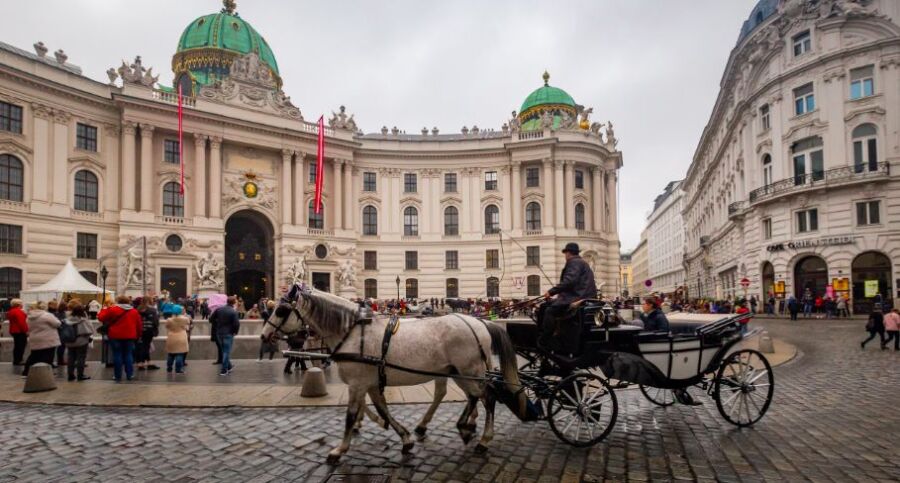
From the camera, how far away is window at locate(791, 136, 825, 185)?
102 feet

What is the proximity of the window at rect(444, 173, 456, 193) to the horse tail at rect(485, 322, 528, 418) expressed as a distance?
140 feet

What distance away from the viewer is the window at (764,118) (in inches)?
1383

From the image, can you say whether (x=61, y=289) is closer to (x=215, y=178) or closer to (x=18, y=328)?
(x=18, y=328)

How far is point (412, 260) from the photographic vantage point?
4803 cm

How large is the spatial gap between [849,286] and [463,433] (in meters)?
32.8

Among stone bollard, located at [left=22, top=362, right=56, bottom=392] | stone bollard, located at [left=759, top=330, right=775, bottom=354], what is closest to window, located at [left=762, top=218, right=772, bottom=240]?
stone bollard, located at [left=759, top=330, right=775, bottom=354]

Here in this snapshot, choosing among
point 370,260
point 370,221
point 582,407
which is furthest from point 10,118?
point 582,407

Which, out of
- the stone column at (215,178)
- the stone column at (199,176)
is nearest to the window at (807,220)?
the stone column at (215,178)

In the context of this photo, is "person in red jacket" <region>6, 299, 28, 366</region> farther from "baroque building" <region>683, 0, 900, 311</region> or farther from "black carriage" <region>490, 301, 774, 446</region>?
"baroque building" <region>683, 0, 900, 311</region>

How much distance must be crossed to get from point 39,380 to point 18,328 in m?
4.76

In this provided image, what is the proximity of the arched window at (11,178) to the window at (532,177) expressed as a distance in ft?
124

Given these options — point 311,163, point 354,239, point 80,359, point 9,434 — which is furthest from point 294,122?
point 9,434

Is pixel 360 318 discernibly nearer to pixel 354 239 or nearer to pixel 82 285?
pixel 82 285

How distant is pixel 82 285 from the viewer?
85.6 feet
